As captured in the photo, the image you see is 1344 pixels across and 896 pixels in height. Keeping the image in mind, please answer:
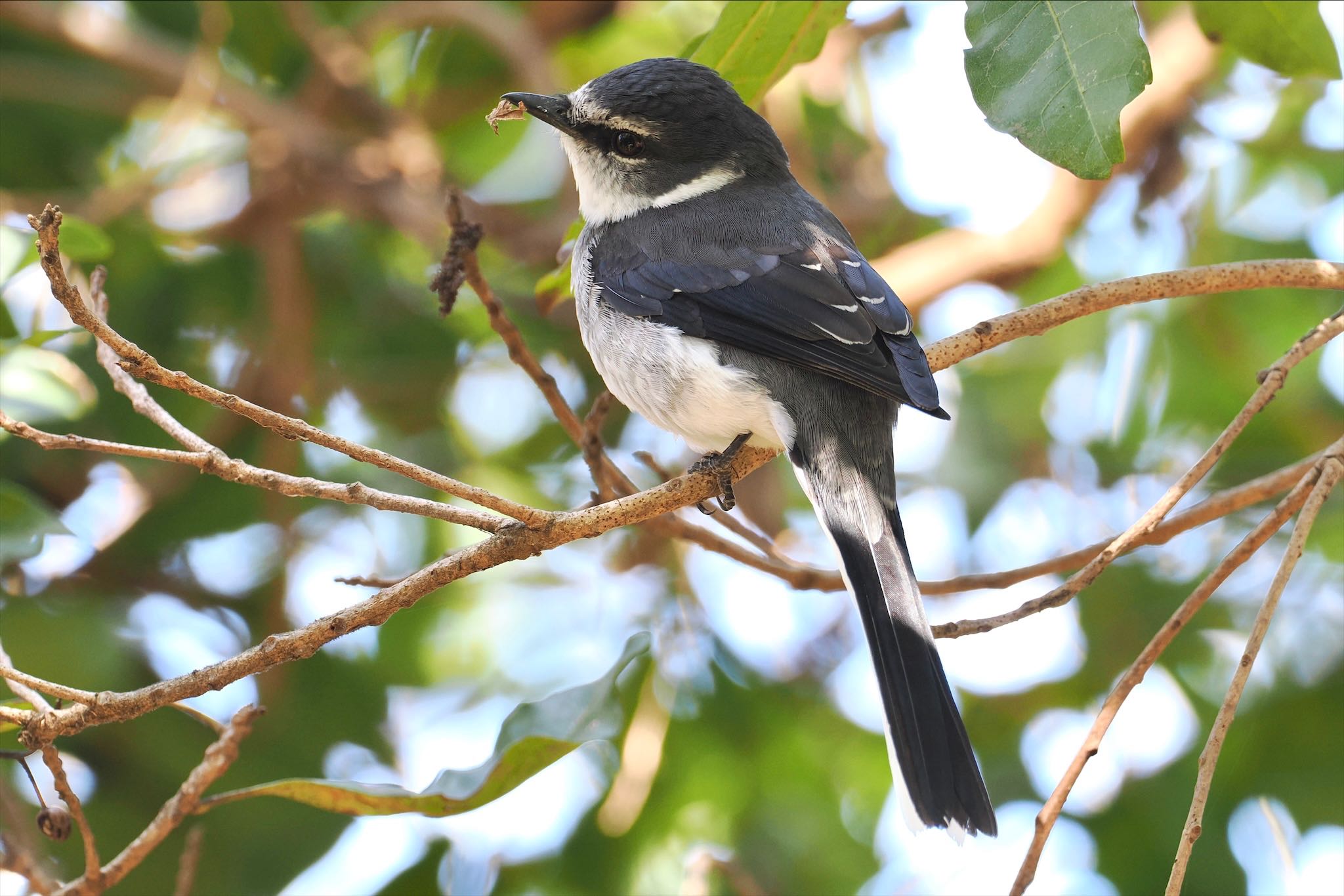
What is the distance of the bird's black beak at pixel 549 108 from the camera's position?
3.29 m

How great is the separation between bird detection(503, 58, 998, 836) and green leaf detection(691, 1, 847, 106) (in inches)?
2.6

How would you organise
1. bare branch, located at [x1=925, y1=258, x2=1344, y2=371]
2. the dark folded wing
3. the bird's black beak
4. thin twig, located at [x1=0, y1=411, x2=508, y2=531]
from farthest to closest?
the bird's black beak → the dark folded wing → bare branch, located at [x1=925, y1=258, x2=1344, y2=371] → thin twig, located at [x1=0, y1=411, x2=508, y2=531]

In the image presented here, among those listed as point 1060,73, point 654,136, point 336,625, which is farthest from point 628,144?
point 336,625

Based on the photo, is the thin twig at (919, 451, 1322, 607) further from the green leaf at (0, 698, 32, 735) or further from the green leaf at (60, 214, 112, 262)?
the green leaf at (60, 214, 112, 262)

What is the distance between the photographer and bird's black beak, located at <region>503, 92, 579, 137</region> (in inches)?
130

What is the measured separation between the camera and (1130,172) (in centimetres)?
455

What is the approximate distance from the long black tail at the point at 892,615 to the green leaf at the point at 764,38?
2.90 feet

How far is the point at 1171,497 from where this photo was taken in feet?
7.50

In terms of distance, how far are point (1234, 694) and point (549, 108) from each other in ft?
7.29

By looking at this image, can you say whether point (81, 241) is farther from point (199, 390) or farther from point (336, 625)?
point (336, 625)

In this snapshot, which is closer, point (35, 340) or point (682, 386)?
point (35, 340)

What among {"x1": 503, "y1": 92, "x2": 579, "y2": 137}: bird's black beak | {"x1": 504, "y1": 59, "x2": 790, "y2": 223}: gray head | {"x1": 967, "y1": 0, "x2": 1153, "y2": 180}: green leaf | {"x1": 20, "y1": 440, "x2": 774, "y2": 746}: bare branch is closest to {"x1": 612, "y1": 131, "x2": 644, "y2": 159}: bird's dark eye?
{"x1": 504, "y1": 59, "x2": 790, "y2": 223}: gray head

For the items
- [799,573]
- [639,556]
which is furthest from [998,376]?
[799,573]

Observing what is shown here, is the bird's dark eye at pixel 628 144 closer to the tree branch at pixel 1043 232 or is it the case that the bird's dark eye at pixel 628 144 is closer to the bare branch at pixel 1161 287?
the tree branch at pixel 1043 232
